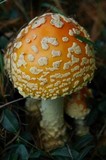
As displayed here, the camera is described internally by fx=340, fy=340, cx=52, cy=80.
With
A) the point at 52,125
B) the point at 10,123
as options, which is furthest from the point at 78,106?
the point at 10,123

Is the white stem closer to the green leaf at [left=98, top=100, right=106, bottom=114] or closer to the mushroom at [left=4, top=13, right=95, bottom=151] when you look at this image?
the green leaf at [left=98, top=100, right=106, bottom=114]

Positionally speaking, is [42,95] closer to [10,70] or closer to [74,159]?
[10,70]

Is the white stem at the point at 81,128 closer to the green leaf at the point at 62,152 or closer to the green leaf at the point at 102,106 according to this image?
the green leaf at the point at 102,106

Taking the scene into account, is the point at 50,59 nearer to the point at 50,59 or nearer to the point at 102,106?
the point at 50,59

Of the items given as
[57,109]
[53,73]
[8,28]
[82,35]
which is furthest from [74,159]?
[8,28]

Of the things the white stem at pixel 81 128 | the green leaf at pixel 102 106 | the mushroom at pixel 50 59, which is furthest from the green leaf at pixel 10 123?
the green leaf at pixel 102 106

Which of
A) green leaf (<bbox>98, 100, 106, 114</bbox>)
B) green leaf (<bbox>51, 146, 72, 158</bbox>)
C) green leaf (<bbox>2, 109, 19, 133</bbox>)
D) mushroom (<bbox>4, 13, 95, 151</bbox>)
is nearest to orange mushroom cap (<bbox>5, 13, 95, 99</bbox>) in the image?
mushroom (<bbox>4, 13, 95, 151</bbox>)
